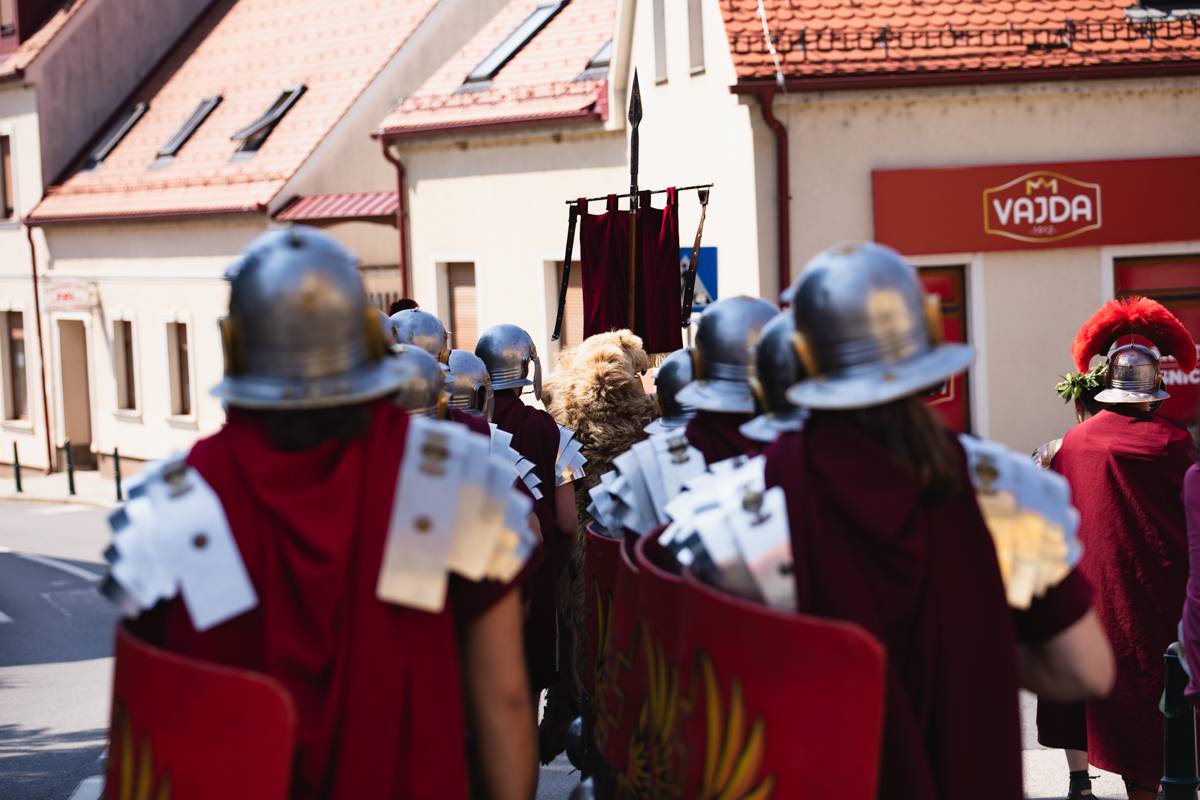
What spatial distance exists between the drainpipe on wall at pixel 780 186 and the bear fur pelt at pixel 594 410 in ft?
28.8

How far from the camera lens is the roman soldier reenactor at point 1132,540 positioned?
281 inches

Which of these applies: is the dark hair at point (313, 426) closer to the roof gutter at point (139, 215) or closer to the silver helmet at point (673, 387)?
the silver helmet at point (673, 387)

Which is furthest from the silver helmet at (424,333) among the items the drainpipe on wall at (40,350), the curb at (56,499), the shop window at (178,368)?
the drainpipe on wall at (40,350)

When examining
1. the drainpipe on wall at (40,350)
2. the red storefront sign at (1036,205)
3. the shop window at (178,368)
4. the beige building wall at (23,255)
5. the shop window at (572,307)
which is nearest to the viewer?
the red storefront sign at (1036,205)

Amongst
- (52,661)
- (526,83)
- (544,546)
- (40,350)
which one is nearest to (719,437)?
(544,546)

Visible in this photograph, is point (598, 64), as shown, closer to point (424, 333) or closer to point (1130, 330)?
point (1130, 330)

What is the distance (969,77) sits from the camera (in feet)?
53.6

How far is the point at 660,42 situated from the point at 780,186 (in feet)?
10.5

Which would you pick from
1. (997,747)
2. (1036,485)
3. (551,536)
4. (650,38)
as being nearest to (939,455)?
(1036,485)

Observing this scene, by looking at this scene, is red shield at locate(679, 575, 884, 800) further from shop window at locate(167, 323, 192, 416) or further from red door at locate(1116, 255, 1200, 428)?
shop window at locate(167, 323, 192, 416)

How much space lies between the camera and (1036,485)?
10.8 ft

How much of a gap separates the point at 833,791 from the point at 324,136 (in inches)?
936

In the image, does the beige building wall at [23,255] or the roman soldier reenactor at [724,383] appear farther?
the beige building wall at [23,255]

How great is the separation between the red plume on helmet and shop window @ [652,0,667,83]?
11.3 m
